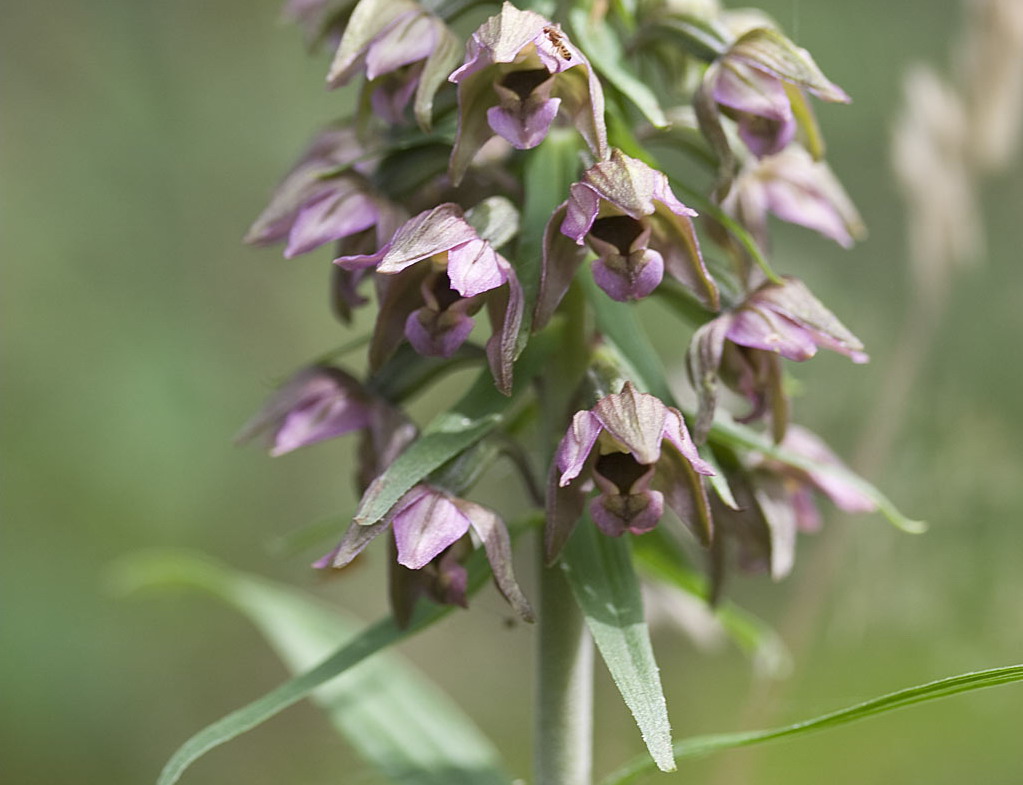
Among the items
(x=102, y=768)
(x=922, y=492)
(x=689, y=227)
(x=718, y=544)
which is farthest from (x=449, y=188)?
(x=102, y=768)

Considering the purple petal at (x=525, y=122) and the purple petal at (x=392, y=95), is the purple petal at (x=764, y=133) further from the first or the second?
the purple petal at (x=392, y=95)

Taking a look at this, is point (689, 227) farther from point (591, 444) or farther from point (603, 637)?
point (603, 637)

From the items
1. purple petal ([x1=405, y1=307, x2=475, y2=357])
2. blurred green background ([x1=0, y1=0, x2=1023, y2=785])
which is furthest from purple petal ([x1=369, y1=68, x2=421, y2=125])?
blurred green background ([x1=0, y1=0, x2=1023, y2=785])

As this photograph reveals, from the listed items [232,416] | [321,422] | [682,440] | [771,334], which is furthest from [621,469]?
[232,416]

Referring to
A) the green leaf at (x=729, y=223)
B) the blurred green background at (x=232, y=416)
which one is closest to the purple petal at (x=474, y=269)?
the green leaf at (x=729, y=223)

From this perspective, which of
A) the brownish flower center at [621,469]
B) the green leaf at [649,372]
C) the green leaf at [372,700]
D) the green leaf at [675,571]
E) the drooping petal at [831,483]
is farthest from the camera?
the green leaf at [372,700]
